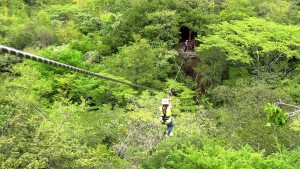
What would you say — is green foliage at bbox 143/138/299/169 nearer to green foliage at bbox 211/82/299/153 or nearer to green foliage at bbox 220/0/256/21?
green foliage at bbox 211/82/299/153

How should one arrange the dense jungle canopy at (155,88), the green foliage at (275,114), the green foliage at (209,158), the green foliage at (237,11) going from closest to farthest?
1. the green foliage at (275,114)
2. the green foliage at (209,158)
3. the dense jungle canopy at (155,88)
4. the green foliage at (237,11)

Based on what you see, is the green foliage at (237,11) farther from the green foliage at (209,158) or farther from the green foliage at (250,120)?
the green foliage at (209,158)

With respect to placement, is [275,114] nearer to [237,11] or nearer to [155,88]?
[155,88]

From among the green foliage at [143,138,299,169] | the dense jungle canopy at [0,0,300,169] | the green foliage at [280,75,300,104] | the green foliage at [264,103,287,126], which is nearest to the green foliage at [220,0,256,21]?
the dense jungle canopy at [0,0,300,169]

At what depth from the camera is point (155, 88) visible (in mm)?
18594

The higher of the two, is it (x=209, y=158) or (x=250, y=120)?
(x=209, y=158)

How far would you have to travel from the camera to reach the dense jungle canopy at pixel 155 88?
10344 mm

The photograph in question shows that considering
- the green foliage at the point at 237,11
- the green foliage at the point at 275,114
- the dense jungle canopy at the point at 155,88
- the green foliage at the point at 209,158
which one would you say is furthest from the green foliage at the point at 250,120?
the green foliage at the point at 237,11

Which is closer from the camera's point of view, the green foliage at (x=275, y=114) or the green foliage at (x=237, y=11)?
the green foliage at (x=275, y=114)

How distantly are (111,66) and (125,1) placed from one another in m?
11.5

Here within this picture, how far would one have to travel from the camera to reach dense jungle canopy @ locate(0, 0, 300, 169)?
1034 centimetres

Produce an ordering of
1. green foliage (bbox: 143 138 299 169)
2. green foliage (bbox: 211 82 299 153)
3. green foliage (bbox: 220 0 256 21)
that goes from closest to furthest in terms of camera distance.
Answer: green foliage (bbox: 143 138 299 169) < green foliage (bbox: 211 82 299 153) < green foliage (bbox: 220 0 256 21)

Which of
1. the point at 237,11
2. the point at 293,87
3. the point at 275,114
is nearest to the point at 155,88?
the point at 293,87

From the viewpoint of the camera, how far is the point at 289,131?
40.0 feet
